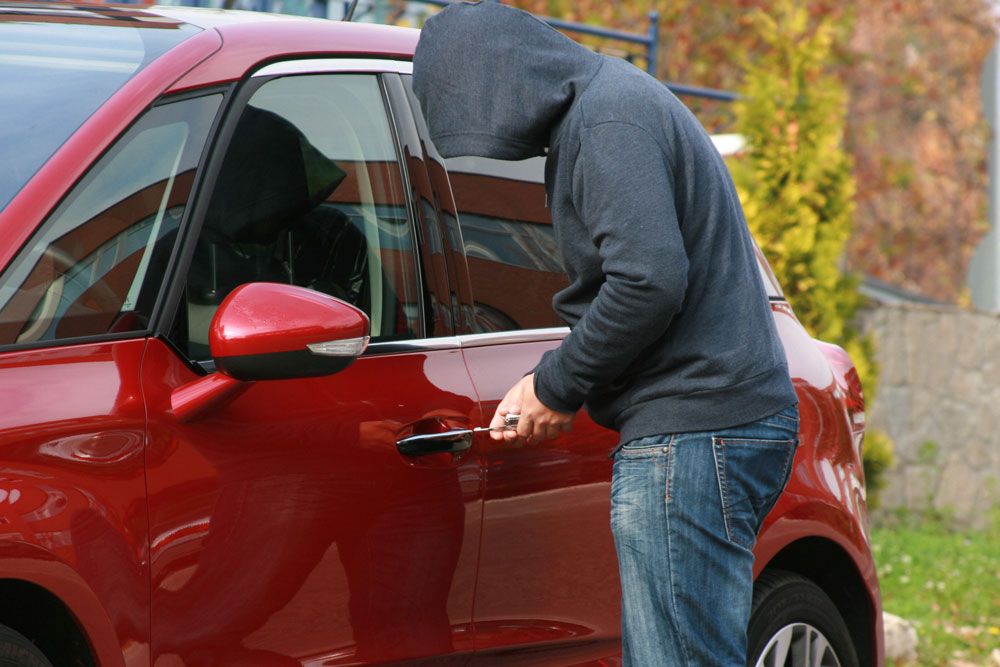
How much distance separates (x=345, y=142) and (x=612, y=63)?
1.89 feet

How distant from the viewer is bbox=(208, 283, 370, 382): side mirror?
2.24 metres

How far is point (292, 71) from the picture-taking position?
2713mm

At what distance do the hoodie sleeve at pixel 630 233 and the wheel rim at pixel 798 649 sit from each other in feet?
3.75

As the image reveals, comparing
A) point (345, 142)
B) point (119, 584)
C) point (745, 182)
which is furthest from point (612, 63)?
point (745, 182)

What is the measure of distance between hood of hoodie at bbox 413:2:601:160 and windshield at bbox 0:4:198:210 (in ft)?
1.66

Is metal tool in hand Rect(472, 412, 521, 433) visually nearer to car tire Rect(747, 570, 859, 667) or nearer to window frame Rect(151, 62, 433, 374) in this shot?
window frame Rect(151, 62, 433, 374)

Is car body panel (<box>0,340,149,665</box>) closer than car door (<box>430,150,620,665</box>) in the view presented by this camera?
Yes

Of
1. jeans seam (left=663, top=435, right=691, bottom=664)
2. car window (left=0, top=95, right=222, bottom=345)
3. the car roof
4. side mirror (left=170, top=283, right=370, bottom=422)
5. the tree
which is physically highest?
the car roof

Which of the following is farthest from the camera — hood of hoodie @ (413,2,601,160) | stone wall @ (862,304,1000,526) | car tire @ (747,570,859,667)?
stone wall @ (862,304,1000,526)

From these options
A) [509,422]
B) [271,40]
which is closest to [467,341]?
[509,422]

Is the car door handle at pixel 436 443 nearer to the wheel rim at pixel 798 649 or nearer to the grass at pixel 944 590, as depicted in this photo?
the wheel rim at pixel 798 649

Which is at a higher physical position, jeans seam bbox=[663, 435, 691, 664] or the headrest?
the headrest

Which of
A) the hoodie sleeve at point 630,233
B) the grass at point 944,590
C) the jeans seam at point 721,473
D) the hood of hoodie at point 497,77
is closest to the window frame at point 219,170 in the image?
the hood of hoodie at point 497,77

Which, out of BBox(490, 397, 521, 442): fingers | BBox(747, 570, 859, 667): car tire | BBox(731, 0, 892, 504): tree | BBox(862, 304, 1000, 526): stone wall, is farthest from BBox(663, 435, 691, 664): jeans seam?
BBox(862, 304, 1000, 526): stone wall
